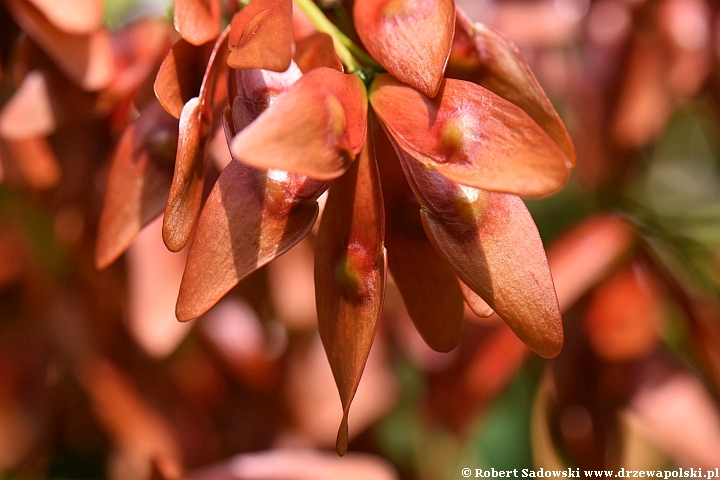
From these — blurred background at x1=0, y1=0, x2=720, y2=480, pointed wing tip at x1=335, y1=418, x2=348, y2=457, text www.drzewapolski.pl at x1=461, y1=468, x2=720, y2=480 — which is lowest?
text www.drzewapolski.pl at x1=461, y1=468, x2=720, y2=480

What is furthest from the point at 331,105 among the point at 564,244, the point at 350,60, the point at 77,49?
the point at 564,244

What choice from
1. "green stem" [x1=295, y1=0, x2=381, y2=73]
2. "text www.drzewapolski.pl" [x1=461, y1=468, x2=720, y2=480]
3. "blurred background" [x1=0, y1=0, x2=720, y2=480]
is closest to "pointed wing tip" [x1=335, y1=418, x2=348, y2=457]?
"green stem" [x1=295, y1=0, x2=381, y2=73]

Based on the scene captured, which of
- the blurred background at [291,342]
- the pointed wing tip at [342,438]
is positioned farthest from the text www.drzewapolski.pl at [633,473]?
the pointed wing tip at [342,438]

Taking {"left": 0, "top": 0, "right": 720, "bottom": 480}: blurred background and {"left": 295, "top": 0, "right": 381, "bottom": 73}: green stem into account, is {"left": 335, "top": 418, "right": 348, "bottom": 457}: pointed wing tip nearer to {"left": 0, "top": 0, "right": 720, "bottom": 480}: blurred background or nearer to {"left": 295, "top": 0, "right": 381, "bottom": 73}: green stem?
{"left": 295, "top": 0, "right": 381, "bottom": 73}: green stem

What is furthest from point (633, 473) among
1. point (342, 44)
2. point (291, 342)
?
point (342, 44)

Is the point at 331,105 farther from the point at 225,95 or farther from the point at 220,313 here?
the point at 220,313

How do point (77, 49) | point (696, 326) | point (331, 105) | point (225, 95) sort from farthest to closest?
point (696, 326) → point (77, 49) → point (225, 95) → point (331, 105)

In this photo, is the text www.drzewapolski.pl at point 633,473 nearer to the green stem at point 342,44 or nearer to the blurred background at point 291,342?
the blurred background at point 291,342
